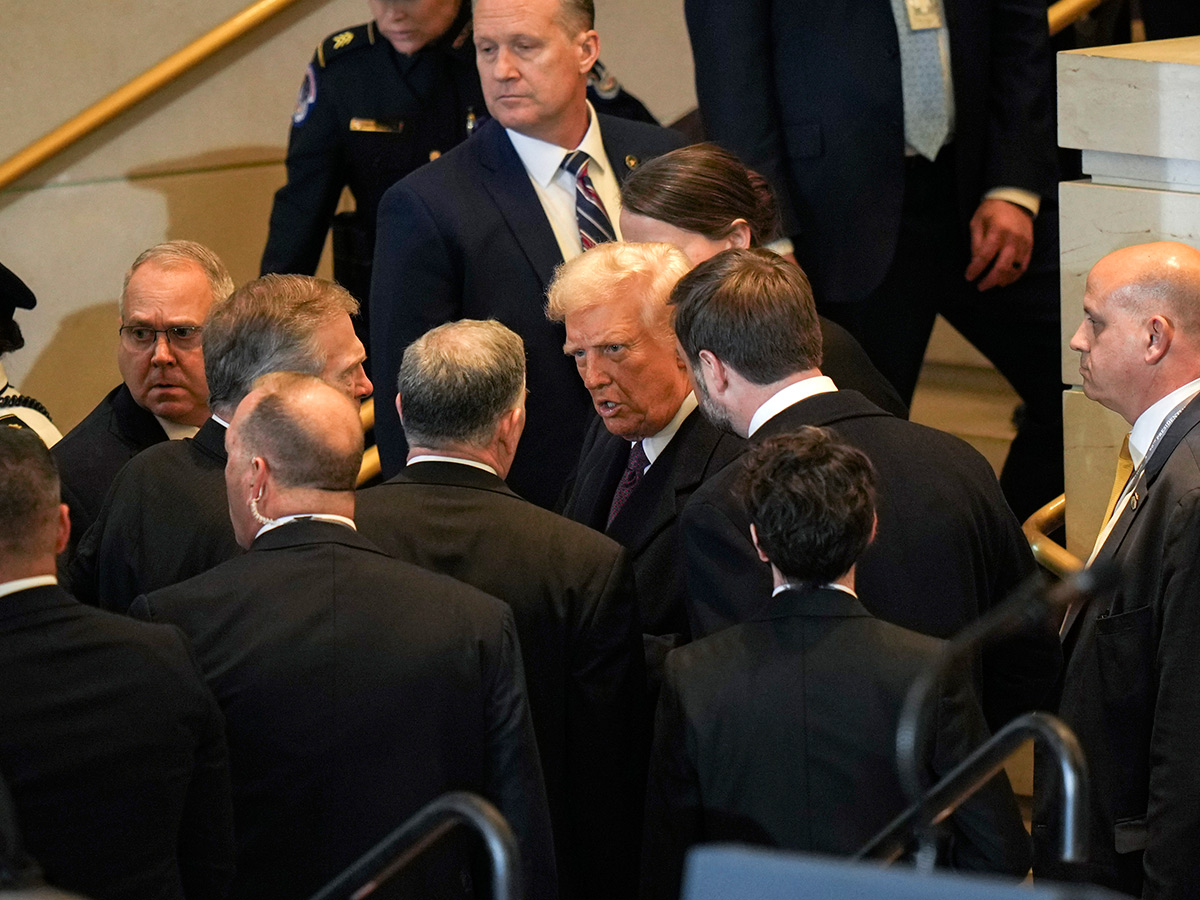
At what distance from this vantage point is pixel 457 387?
272 cm

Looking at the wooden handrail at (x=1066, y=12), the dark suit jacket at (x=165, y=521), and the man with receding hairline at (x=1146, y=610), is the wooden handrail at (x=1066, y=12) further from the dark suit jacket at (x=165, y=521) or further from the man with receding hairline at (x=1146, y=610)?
the dark suit jacket at (x=165, y=521)

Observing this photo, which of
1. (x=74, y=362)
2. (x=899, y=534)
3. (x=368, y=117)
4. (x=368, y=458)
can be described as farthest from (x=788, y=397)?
(x=74, y=362)

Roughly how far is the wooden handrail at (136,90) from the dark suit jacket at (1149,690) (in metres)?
3.20

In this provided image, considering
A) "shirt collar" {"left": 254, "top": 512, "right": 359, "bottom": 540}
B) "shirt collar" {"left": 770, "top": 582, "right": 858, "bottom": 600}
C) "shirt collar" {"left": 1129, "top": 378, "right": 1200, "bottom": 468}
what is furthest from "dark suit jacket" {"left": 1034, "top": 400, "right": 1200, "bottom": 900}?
"shirt collar" {"left": 254, "top": 512, "right": 359, "bottom": 540}

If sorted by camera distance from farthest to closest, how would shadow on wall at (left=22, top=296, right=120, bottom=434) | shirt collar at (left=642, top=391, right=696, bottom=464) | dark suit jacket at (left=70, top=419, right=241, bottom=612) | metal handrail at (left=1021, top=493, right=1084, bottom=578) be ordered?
shadow on wall at (left=22, top=296, right=120, bottom=434) → metal handrail at (left=1021, top=493, right=1084, bottom=578) → shirt collar at (left=642, top=391, right=696, bottom=464) → dark suit jacket at (left=70, top=419, right=241, bottom=612)

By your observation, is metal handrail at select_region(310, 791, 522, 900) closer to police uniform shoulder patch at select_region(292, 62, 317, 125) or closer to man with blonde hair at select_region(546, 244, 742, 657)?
man with blonde hair at select_region(546, 244, 742, 657)

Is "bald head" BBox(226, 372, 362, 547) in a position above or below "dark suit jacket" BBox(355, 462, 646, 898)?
above

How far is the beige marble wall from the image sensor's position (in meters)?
4.88

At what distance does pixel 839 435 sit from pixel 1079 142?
1.48m

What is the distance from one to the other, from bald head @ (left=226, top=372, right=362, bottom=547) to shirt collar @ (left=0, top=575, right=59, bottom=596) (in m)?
0.37

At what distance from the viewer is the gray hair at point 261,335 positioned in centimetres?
296

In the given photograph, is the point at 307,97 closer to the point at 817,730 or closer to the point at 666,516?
the point at 666,516

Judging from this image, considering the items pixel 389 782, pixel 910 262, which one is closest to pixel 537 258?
pixel 910 262

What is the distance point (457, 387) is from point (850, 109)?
1707 millimetres
